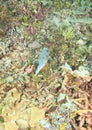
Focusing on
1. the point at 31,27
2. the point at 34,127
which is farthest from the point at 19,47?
the point at 34,127

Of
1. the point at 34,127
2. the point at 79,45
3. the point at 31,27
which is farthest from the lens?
the point at 31,27

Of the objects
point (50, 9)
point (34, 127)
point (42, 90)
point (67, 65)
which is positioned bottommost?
point (34, 127)

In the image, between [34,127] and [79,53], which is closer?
[34,127]

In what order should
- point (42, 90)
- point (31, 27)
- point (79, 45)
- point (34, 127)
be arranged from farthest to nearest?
point (31, 27), point (79, 45), point (42, 90), point (34, 127)

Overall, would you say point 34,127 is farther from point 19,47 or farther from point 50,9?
point 50,9

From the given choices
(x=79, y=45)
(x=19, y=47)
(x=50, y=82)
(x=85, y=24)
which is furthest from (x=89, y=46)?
(x=19, y=47)

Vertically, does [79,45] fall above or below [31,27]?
below
